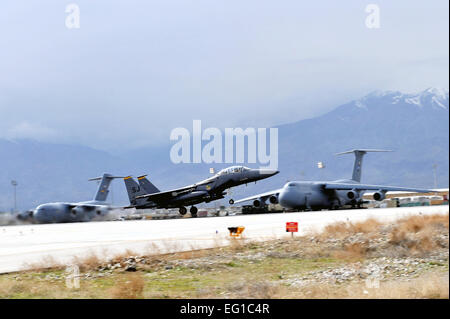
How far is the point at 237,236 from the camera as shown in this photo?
35.0 meters

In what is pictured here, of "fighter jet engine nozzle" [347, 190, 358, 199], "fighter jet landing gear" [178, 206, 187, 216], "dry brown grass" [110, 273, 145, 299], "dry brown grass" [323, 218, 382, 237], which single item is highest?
"fighter jet engine nozzle" [347, 190, 358, 199]

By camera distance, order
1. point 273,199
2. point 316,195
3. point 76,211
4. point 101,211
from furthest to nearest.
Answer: point 316,195, point 273,199, point 76,211, point 101,211

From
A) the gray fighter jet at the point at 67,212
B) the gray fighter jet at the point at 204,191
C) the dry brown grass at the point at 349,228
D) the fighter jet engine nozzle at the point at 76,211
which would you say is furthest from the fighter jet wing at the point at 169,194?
the fighter jet engine nozzle at the point at 76,211

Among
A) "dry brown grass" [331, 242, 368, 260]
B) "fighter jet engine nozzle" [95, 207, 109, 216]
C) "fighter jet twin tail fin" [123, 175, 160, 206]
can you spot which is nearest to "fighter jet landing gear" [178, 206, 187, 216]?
"fighter jet twin tail fin" [123, 175, 160, 206]

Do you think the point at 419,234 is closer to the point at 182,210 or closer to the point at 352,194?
the point at 182,210

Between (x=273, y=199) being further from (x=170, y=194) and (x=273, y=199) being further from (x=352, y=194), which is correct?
(x=170, y=194)

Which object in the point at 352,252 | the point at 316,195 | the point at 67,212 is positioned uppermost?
the point at 316,195

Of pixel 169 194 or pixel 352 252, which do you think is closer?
pixel 352 252

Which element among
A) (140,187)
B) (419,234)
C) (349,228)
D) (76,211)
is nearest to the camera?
(419,234)

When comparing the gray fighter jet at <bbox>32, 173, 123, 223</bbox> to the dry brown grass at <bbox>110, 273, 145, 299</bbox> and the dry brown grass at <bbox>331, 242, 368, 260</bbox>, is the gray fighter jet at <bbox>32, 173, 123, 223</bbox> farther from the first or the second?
the dry brown grass at <bbox>110, 273, 145, 299</bbox>

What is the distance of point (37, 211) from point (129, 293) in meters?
44.8

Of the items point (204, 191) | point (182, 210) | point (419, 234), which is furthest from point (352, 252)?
point (182, 210)

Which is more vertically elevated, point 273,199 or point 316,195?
point 316,195
